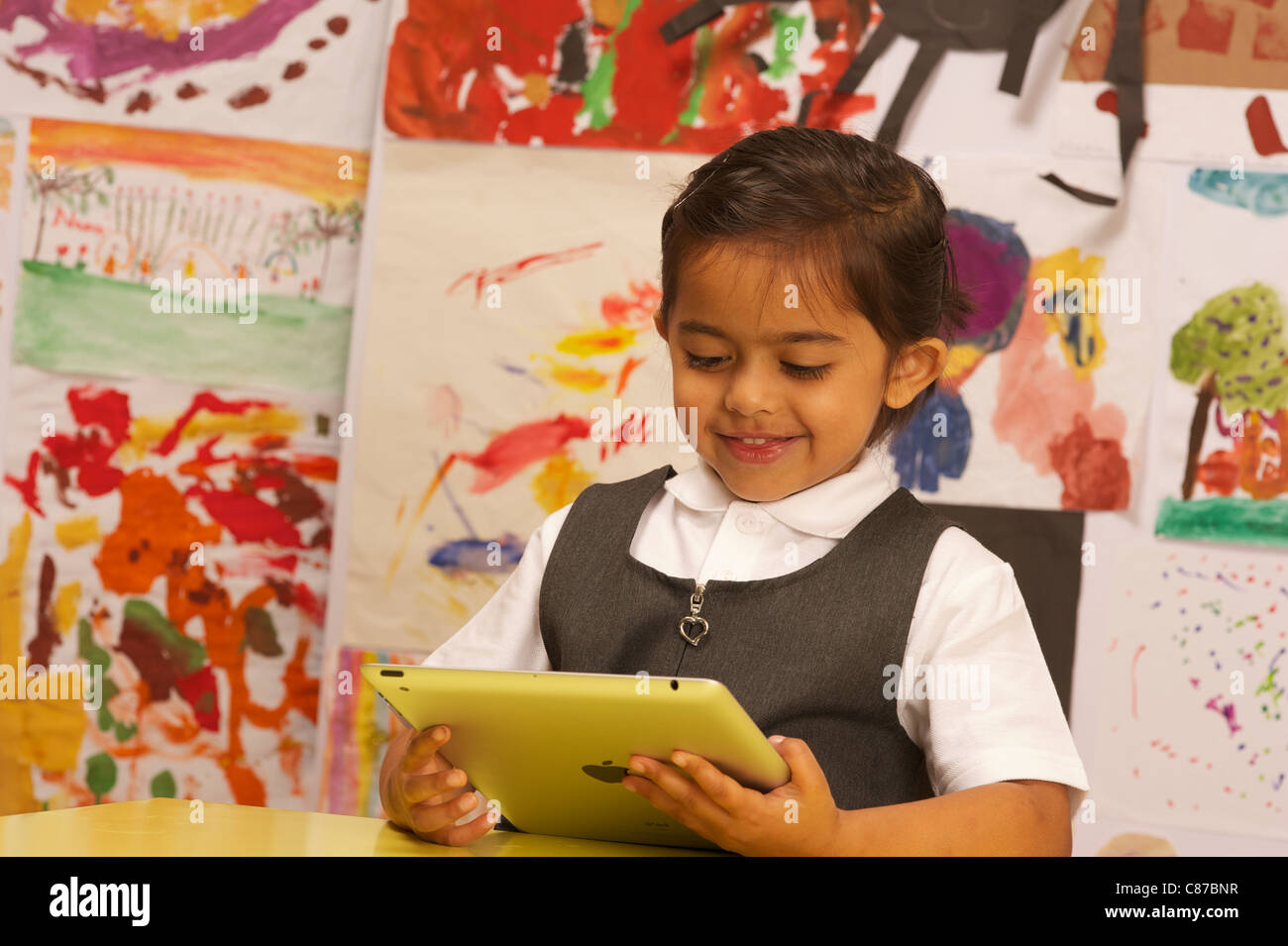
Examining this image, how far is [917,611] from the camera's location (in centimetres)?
94

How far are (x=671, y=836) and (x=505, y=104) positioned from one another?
135cm

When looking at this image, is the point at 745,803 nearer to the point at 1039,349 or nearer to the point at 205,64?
the point at 1039,349

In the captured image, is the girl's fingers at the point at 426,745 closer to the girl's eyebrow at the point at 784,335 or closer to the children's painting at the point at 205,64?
the girl's eyebrow at the point at 784,335

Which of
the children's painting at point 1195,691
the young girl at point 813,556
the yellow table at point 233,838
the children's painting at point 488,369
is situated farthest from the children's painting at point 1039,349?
the yellow table at point 233,838

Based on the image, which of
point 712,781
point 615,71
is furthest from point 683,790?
point 615,71

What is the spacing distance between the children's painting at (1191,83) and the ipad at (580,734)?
1322 mm

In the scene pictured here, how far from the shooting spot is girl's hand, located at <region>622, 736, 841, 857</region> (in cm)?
69

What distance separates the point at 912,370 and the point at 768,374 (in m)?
0.16

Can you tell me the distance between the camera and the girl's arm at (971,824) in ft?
2.55

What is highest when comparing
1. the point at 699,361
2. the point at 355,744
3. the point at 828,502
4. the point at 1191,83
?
the point at 1191,83

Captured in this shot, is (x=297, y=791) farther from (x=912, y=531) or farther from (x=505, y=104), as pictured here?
(x=912, y=531)

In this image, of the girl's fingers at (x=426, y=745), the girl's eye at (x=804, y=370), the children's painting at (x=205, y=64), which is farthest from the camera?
the children's painting at (x=205, y=64)

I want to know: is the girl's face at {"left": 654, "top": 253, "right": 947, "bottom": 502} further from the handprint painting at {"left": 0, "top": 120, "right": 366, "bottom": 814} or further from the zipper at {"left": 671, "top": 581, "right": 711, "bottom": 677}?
the handprint painting at {"left": 0, "top": 120, "right": 366, "bottom": 814}
